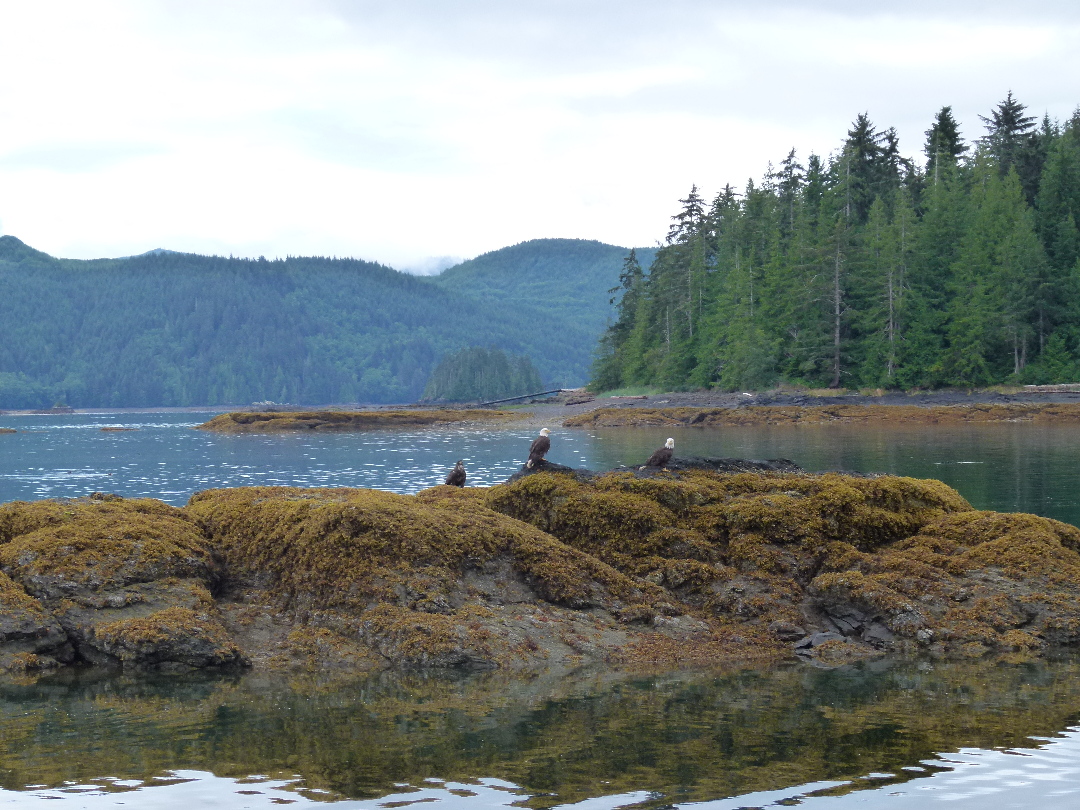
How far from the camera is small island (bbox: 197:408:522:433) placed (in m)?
82.9

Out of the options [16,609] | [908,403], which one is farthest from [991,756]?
[908,403]

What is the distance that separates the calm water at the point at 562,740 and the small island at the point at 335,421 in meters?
72.1

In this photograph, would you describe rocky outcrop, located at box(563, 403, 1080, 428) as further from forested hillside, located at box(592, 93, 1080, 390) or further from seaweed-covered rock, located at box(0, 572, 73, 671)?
seaweed-covered rock, located at box(0, 572, 73, 671)

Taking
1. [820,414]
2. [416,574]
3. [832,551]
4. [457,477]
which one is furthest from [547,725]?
[820,414]

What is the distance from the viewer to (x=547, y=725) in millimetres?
8211

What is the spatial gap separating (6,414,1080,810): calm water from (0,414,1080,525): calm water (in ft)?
42.5

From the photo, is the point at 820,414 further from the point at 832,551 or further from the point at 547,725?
the point at 547,725

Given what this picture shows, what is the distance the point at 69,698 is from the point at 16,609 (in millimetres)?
1425

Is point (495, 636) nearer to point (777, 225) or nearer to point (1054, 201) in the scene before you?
point (1054, 201)

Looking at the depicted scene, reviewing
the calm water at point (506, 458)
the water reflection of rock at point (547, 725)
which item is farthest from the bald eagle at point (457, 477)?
the calm water at point (506, 458)

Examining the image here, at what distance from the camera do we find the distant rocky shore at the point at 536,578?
1004 cm

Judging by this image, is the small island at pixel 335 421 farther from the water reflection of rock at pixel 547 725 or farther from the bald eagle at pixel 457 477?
the water reflection of rock at pixel 547 725

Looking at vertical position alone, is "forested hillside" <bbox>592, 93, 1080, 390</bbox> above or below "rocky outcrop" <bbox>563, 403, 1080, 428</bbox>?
above

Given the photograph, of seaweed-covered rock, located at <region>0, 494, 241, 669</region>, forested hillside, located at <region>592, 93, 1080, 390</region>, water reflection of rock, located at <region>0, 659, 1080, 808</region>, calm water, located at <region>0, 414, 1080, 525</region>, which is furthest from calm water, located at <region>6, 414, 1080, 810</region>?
forested hillside, located at <region>592, 93, 1080, 390</region>
